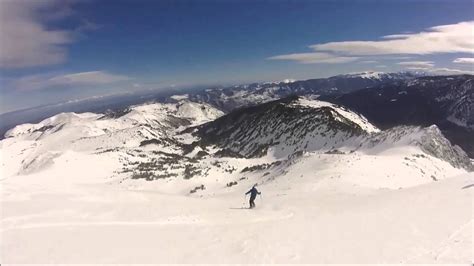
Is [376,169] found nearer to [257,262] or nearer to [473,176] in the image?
[473,176]

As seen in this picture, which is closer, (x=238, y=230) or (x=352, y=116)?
(x=238, y=230)

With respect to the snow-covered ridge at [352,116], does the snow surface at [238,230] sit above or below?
above

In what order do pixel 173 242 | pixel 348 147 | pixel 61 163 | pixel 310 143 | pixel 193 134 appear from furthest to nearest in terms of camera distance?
pixel 193 134, pixel 310 143, pixel 348 147, pixel 61 163, pixel 173 242

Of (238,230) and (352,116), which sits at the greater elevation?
(238,230)

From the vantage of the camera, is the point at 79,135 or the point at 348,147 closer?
the point at 348,147

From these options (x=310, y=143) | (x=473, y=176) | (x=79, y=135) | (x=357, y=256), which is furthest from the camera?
(x=79, y=135)

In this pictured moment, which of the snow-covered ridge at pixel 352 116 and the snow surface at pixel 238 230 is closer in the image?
the snow surface at pixel 238 230

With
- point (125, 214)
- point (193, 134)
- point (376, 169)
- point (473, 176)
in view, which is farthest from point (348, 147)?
point (193, 134)

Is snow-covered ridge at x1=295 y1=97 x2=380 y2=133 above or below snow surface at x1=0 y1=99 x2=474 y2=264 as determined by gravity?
below

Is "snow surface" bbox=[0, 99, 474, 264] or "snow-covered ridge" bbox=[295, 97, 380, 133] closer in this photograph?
"snow surface" bbox=[0, 99, 474, 264]

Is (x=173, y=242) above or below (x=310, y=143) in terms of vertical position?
above
